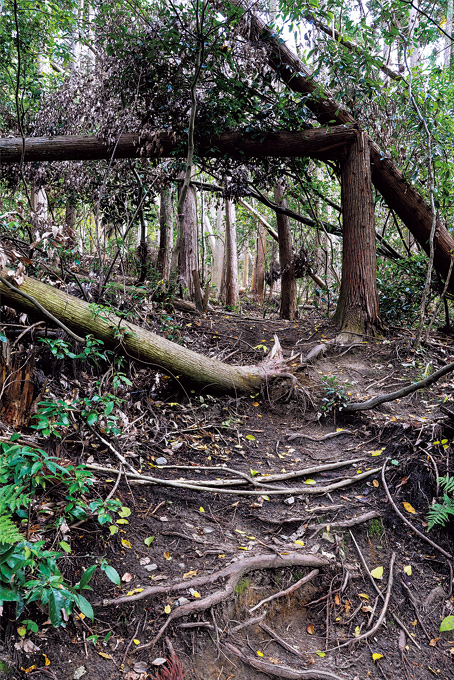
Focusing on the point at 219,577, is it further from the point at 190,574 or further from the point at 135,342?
the point at 135,342

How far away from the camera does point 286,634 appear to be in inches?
101

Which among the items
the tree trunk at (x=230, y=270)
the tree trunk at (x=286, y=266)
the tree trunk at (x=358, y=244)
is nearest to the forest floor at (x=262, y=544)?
the tree trunk at (x=358, y=244)

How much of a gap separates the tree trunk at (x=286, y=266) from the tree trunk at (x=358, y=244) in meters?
2.47

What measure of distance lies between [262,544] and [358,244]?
193 inches

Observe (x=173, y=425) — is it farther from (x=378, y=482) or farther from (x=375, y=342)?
(x=375, y=342)

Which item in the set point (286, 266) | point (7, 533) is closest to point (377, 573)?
point (7, 533)

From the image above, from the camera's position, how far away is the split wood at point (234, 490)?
3.21 m

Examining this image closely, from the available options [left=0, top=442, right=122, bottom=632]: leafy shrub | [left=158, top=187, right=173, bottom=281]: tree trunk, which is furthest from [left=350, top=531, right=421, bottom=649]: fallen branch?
[left=158, top=187, right=173, bottom=281]: tree trunk

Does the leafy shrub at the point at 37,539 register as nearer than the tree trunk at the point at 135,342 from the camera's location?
Yes

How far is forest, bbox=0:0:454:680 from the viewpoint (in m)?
2.36

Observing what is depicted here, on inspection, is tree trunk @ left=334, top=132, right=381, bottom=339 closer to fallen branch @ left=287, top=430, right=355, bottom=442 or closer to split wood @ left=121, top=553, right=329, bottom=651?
fallen branch @ left=287, top=430, right=355, bottom=442

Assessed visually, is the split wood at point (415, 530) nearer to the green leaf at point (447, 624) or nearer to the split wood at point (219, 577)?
the green leaf at point (447, 624)

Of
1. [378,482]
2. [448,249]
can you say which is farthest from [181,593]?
[448,249]

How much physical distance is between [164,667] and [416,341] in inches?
189
